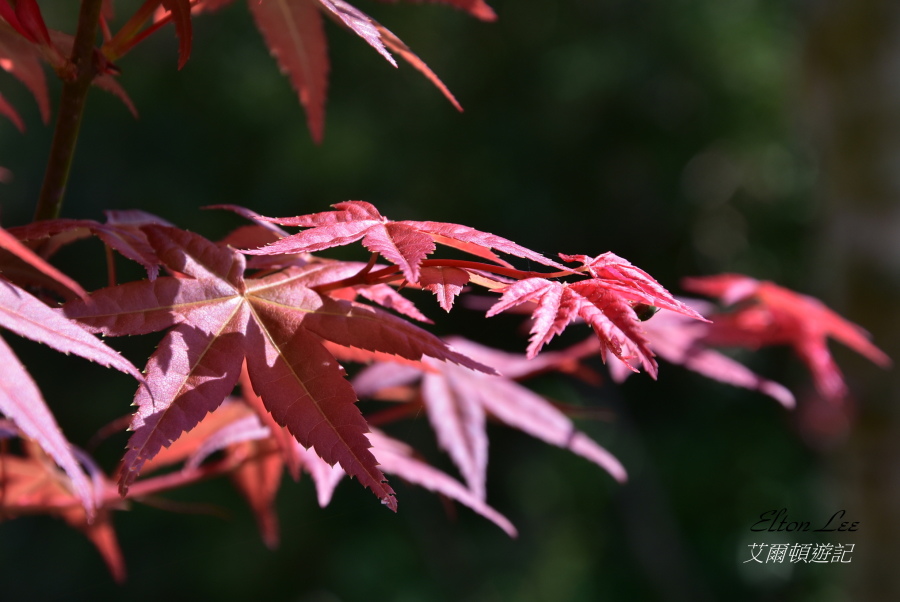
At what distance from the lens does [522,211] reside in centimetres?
324

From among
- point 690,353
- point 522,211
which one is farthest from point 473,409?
point 522,211

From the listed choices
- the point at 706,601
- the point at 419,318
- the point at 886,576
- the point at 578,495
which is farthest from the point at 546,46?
the point at 419,318

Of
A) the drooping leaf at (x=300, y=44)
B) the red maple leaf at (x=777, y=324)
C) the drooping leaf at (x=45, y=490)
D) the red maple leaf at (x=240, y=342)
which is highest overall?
the drooping leaf at (x=300, y=44)

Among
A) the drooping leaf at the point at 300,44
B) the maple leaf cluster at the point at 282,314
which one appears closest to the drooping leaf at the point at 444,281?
the maple leaf cluster at the point at 282,314

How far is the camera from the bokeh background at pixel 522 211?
3072 millimetres

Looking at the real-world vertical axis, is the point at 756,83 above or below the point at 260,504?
above

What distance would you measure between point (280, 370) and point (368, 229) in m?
0.07

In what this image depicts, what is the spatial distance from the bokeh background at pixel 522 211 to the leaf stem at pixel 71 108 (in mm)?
2618

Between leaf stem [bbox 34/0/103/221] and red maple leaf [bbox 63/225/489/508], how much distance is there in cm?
7

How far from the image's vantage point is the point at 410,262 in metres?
0.27

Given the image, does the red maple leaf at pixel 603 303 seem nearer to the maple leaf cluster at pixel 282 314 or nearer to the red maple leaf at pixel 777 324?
the maple leaf cluster at pixel 282 314

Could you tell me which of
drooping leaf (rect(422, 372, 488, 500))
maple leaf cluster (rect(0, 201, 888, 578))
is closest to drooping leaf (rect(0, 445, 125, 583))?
maple leaf cluster (rect(0, 201, 888, 578))

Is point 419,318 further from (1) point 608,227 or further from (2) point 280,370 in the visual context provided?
(1) point 608,227

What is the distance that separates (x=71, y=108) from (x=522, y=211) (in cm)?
294
